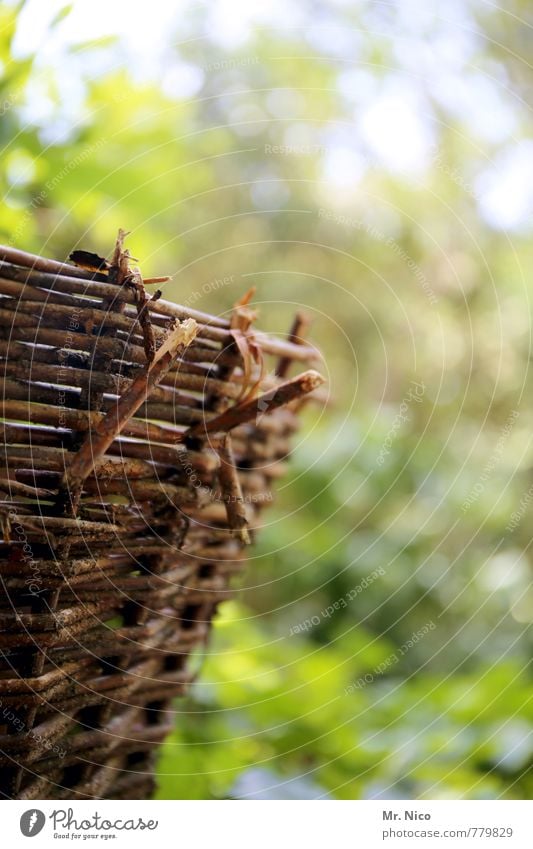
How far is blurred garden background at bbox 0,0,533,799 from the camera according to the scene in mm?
592

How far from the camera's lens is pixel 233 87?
1348 millimetres

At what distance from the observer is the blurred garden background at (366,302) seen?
0.59 metres

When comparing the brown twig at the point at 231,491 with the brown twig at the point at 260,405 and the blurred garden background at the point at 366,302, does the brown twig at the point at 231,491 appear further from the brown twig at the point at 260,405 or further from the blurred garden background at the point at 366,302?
the blurred garden background at the point at 366,302

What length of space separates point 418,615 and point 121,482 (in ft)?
3.71

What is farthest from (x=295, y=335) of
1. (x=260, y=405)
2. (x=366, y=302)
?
(x=366, y=302)

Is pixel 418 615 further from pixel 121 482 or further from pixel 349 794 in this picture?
pixel 121 482
